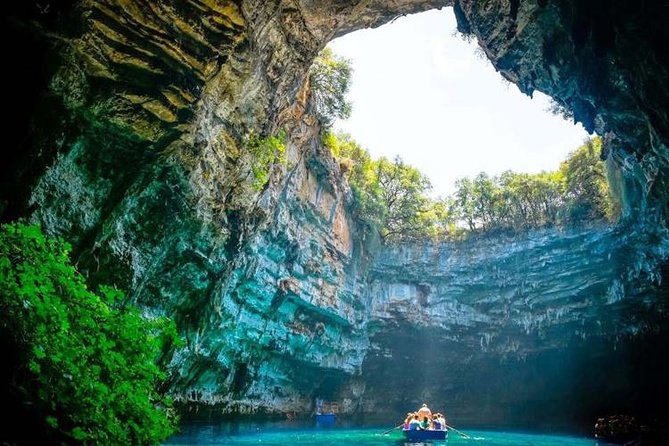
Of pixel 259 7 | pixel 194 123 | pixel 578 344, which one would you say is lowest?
pixel 578 344

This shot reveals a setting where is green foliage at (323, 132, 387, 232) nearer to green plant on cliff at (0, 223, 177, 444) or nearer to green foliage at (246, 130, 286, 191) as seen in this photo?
green foliage at (246, 130, 286, 191)

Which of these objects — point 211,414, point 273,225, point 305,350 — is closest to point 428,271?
point 305,350

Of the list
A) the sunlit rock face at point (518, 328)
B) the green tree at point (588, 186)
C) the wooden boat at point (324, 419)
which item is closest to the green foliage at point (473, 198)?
the green tree at point (588, 186)

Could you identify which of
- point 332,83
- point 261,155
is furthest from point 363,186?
point 261,155

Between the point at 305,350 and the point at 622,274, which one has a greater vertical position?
the point at 622,274

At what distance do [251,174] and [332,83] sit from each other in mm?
10320

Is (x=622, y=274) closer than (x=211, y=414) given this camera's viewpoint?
No

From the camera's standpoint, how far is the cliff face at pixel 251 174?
8688mm

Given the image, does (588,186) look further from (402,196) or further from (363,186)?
(363,186)

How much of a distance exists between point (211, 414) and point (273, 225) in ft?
29.2

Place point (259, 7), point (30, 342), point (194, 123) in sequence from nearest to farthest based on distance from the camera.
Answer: point (30, 342), point (194, 123), point (259, 7)

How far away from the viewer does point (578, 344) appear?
82.9 feet

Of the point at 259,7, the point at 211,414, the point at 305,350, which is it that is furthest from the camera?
the point at 305,350

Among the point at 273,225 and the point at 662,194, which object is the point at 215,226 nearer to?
the point at 273,225
